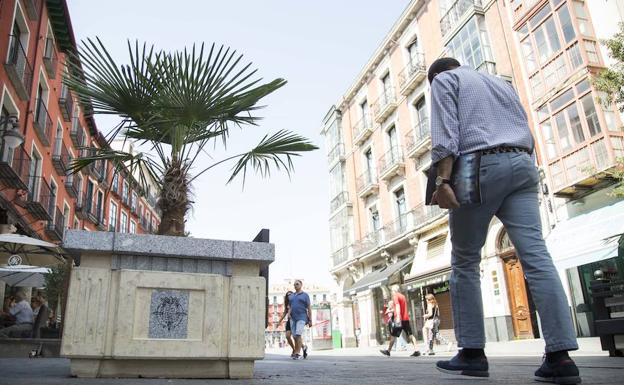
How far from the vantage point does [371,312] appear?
23469 millimetres

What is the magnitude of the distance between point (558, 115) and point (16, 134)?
13.5 m

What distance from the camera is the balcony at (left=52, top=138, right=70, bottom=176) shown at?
19.4 metres

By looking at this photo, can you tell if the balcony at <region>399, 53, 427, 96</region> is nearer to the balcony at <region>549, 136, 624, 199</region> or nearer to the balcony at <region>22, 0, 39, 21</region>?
the balcony at <region>549, 136, 624, 199</region>

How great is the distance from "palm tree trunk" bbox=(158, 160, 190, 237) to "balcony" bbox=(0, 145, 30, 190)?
11.4 m

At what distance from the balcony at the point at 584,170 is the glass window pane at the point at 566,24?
125 inches

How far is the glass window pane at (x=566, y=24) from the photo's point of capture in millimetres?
13289

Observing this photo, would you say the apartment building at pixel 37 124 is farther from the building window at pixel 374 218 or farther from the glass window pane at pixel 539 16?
the glass window pane at pixel 539 16

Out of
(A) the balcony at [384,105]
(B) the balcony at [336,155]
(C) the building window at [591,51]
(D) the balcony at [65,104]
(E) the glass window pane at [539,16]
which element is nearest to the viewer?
(C) the building window at [591,51]

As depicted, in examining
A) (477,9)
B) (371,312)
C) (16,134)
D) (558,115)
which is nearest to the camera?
(16,134)

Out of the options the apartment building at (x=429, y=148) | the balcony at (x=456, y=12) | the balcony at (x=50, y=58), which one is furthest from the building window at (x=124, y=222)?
the balcony at (x=456, y=12)

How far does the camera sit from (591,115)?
12633 mm

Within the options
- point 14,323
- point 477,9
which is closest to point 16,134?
point 14,323

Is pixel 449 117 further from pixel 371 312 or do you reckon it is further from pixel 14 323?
pixel 371 312

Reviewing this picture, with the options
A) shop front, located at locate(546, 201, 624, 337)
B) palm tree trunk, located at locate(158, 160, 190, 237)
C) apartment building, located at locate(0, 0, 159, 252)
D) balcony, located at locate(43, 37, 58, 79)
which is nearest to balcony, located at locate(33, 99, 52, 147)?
apartment building, located at locate(0, 0, 159, 252)
